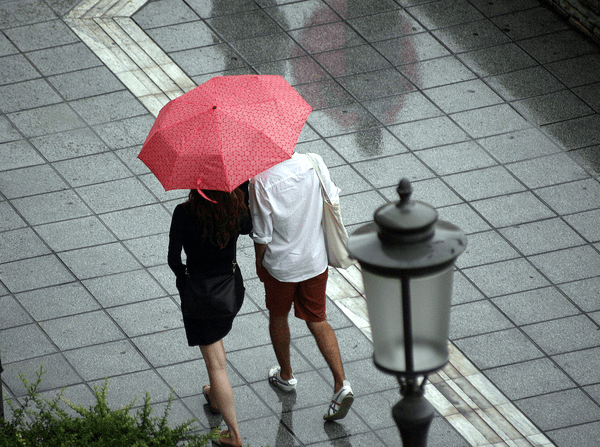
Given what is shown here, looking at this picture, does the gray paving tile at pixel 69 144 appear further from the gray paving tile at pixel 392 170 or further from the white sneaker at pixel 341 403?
the white sneaker at pixel 341 403

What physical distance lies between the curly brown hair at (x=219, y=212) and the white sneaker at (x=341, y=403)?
50.4 inches

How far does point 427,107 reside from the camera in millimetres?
8203

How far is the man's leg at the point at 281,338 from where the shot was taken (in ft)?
16.7

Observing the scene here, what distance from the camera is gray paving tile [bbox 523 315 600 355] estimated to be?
5758 mm

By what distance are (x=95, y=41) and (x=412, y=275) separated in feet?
23.8

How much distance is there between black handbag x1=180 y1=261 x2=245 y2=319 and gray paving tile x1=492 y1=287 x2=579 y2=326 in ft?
7.52

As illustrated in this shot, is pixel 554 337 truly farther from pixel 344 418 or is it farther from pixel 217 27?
pixel 217 27

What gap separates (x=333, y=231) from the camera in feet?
15.7

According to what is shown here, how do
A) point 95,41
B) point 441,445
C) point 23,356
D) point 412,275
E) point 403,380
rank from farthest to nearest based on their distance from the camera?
point 95,41
point 23,356
point 441,445
point 403,380
point 412,275

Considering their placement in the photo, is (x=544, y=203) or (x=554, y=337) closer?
(x=554, y=337)

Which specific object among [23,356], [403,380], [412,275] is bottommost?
[23,356]

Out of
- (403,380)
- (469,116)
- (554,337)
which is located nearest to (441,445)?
(554,337)

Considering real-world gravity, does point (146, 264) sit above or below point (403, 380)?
below

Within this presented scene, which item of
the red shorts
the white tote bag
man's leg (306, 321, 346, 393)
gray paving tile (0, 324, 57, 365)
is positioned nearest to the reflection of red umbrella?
the white tote bag
